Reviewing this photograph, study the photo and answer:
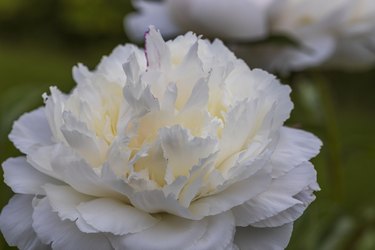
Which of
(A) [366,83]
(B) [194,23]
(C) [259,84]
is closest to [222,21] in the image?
(B) [194,23]

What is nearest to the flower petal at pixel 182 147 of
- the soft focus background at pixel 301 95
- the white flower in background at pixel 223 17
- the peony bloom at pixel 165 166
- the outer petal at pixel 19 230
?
the peony bloom at pixel 165 166

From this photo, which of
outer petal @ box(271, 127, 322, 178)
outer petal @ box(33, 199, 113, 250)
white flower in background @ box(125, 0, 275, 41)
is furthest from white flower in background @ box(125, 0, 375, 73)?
outer petal @ box(33, 199, 113, 250)

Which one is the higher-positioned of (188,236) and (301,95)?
(188,236)

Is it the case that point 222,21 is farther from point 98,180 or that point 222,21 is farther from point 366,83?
point 366,83

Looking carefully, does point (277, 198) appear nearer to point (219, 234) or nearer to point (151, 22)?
point (219, 234)

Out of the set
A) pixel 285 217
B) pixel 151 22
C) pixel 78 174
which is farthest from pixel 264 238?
pixel 151 22

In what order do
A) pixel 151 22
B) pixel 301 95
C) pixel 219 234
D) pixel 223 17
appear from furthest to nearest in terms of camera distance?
pixel 301 95 → pixel 151 22 → pixel 223 17 → pixel 219 234

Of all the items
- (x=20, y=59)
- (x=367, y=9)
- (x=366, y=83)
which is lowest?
(x=366, y=83)

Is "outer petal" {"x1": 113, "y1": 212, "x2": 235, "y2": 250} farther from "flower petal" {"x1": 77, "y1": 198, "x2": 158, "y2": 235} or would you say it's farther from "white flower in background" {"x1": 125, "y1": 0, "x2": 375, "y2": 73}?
"white flower in background" {"x1": 125, "y1": 0, "x2": 375, "y2": 73}
